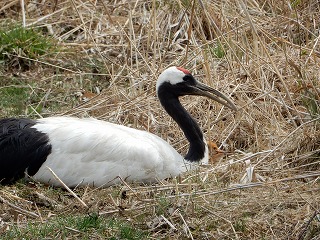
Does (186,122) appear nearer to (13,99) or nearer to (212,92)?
(212,92)

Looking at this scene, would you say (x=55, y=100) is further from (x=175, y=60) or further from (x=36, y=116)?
(x=175, y=60)

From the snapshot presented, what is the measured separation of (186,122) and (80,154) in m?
1.06

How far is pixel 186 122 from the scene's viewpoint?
8305 millimetres

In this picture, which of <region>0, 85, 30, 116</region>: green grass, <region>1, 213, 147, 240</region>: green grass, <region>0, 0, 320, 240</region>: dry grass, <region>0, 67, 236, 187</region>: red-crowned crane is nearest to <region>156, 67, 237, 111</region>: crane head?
<region>0, 0, 320, 240</region>: dry grass

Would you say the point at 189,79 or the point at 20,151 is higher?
the point at 189,79

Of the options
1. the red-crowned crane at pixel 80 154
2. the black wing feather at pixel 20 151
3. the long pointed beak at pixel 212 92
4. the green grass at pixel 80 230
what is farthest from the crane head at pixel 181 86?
the green grass at pixel 80 230

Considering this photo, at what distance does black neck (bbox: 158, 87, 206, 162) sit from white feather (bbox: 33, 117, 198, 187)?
366 mm

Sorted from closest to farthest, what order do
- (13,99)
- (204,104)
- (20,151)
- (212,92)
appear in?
(20,151) < (212,92) < (204,104) < (13,99)

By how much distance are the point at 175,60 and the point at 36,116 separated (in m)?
1.53

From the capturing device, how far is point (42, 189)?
294 inches

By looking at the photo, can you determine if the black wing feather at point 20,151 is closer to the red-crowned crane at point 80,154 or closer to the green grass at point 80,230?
the red-crowned crane at point 80,154

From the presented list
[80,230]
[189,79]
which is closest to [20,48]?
[189,79]

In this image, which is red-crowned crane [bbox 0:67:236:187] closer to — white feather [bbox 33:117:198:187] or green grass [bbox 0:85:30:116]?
white feather [bbox 33:117:198:187]

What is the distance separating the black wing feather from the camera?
7.55 meters
